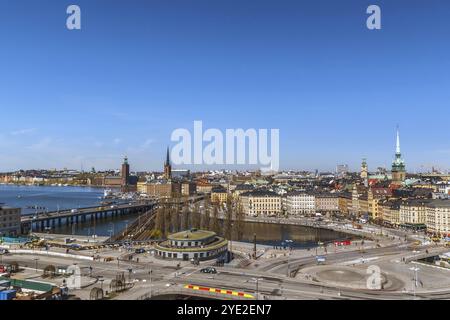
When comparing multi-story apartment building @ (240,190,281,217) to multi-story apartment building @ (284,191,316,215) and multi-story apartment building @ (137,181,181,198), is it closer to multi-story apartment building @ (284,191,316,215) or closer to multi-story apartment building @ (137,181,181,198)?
multi-story apartment building @ (284,191,316,215)

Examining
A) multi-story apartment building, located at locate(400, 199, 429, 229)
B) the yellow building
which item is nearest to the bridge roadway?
the yellow building

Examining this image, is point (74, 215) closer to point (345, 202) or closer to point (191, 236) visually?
point (191, 236)

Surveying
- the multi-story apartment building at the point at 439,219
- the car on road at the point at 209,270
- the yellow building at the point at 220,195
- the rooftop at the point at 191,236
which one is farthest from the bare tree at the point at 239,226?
the yellow building at the point at 220,195

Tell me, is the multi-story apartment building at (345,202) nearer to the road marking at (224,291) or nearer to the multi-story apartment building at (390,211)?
the multi-story apartment building at (390,211)
